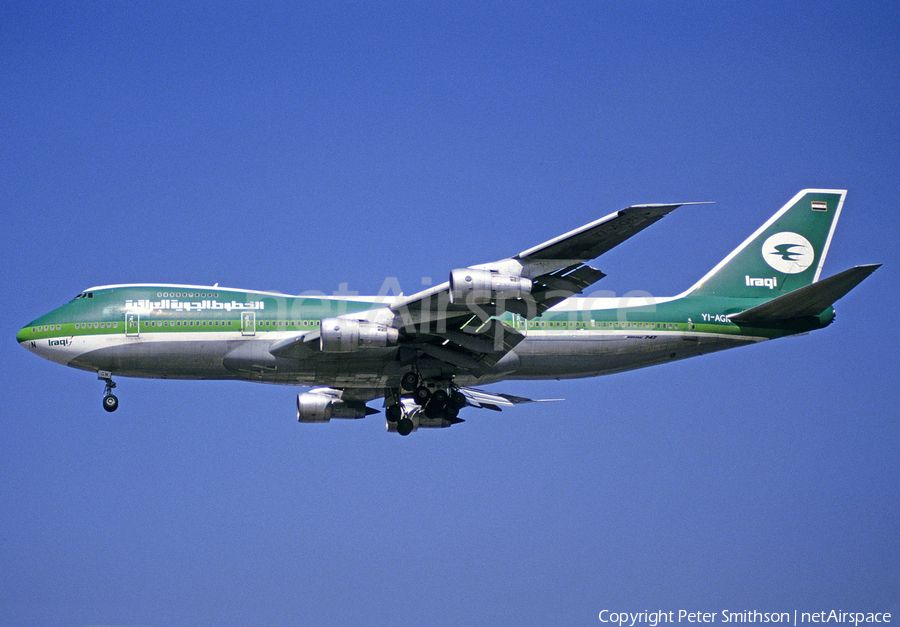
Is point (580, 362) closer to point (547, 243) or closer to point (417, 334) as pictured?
point (417, 334)

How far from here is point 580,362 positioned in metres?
33.0

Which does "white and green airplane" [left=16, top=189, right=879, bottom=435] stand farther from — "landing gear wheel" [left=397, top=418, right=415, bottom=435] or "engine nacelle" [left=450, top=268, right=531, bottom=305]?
"engine nacelle" [left=450, top=268, right=531, bottom=305]

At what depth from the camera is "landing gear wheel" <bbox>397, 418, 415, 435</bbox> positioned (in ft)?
113

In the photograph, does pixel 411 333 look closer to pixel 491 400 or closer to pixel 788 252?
pixel 491 400

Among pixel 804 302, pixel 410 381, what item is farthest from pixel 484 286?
pixel 804 302

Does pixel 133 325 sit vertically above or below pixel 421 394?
above

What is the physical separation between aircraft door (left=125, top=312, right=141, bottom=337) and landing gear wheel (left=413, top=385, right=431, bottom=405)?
30.2 feet

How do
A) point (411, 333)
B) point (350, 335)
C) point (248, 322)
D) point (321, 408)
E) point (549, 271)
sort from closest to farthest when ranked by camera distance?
point (549, 271), point (350, 335), point (411, 333), point (248, 322), point (321, 408)

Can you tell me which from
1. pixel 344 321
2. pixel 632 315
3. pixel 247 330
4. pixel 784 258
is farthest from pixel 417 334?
pixel 784 258

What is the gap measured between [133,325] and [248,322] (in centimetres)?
370

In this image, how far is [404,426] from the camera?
34.5 meters

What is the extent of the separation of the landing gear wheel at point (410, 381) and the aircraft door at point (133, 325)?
870 cm

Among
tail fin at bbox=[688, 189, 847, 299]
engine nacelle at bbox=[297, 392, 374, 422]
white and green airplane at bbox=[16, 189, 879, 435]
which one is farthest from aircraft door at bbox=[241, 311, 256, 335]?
tail fin at bbox=[688, 189, 847, 299]

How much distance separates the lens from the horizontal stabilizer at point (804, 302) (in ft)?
99.2
